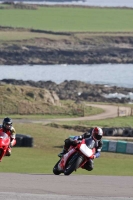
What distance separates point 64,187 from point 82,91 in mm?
64448

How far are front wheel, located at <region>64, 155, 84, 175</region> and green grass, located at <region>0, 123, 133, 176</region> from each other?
346 centimetres

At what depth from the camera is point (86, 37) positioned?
141125mm

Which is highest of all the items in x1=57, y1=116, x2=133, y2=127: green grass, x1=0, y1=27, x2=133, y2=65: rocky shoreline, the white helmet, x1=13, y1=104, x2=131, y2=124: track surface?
the white helmet

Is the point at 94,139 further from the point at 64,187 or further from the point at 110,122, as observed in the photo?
the point at 110,122

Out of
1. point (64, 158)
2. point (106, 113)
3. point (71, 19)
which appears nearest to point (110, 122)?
point (106, 113)

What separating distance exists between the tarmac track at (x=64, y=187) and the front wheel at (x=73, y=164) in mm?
165

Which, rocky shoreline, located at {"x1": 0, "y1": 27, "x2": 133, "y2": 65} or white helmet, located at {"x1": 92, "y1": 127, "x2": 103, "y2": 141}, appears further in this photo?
rocky shoreline, located at {"x1": 0, "y1": 27, "x2": 133, "y2": 65}

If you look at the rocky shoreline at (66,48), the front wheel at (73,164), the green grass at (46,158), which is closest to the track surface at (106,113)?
the green grass at (46,158)

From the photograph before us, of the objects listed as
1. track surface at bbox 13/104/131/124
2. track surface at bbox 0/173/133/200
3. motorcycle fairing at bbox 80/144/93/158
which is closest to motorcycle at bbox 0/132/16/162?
track surface at bbox 0/173/133/200

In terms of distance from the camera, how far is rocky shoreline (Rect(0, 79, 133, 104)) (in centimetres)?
7619

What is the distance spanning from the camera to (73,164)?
20.0 metres

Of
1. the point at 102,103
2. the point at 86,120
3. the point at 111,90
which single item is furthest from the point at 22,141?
the point at 111,90

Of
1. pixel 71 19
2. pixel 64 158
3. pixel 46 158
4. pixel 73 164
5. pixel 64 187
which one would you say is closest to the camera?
pixel 64 187

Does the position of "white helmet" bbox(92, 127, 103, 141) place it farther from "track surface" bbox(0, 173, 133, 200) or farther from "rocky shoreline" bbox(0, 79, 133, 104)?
"rocky shoreline" bbox(0, 79, 133, 104)
